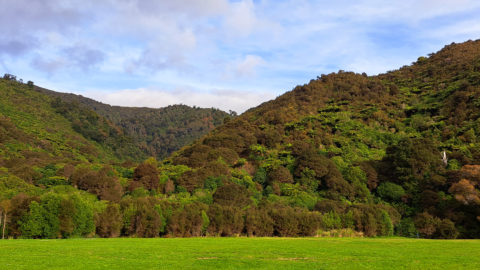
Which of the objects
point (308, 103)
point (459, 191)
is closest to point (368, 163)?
point (459, 191)

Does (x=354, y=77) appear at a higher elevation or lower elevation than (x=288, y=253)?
higher

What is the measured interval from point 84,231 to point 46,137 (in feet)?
184

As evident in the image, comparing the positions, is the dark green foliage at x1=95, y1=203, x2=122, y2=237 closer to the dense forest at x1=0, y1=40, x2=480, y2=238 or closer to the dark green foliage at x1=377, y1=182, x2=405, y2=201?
the dense forest at x1=0, y1=40, x2=480, y2=238

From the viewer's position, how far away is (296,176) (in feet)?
164

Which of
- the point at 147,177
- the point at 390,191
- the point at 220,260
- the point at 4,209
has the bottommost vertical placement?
the point at 4,209

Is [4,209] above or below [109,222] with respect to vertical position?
above

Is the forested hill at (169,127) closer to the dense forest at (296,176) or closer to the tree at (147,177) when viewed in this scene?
the dense forest at (296,176)

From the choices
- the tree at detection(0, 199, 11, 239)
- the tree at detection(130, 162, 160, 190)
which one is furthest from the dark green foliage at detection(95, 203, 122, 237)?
the tree at detection(130, 162, 160, 190)

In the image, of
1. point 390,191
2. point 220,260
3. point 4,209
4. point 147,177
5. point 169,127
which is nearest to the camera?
point 220,260

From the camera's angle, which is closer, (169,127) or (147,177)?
(147,177)

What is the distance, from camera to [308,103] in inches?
3115

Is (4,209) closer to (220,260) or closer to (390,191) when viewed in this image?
(220,260)

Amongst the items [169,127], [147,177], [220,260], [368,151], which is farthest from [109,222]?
[169,127]

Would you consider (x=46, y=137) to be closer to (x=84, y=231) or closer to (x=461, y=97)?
(x=84, y=231)
